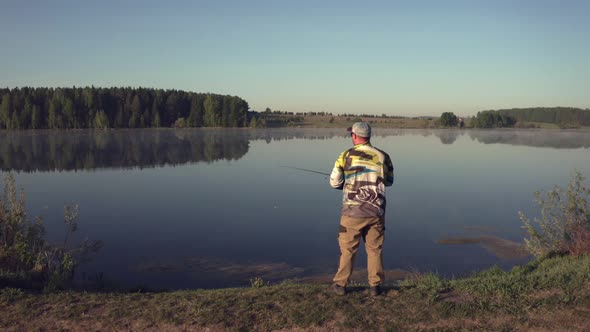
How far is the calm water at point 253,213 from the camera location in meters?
10.7

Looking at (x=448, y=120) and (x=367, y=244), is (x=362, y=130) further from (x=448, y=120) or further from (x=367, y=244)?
(x=448, y=120)

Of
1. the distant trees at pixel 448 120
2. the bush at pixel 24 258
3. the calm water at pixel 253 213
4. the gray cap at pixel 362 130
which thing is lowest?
the calm water at pixel 253 213

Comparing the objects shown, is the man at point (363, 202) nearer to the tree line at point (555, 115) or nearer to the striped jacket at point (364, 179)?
the striped jacket at point (364, 179)

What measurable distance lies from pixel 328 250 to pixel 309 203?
5.65 m

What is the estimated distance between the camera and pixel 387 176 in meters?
5.92

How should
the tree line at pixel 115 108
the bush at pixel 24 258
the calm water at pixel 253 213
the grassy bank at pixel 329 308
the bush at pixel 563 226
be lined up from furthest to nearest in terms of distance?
the tree line at pixel 115 108, the calm water at pixel 253 213, the bush at pixel 563 226, the bush at pixel 24 258, the grassy bank at pixel 329 308

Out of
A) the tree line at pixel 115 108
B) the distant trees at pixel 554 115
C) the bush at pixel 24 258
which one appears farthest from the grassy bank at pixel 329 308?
the distant trees at pixel 554 115

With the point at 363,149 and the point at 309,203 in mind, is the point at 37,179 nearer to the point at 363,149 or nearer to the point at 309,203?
the point at 309,203

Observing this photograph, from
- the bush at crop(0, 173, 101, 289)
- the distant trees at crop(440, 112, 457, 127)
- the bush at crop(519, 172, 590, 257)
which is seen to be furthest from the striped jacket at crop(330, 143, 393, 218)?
the distant trees at crop(440, 112, 457, 127)

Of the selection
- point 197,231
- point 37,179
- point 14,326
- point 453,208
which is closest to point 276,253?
point 197,231

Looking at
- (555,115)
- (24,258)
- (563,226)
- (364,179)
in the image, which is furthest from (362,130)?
(555,115)

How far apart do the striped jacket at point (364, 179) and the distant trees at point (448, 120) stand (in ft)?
372

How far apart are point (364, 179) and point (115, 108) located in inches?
3712

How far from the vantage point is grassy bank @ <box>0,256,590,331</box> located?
5.13 meters
